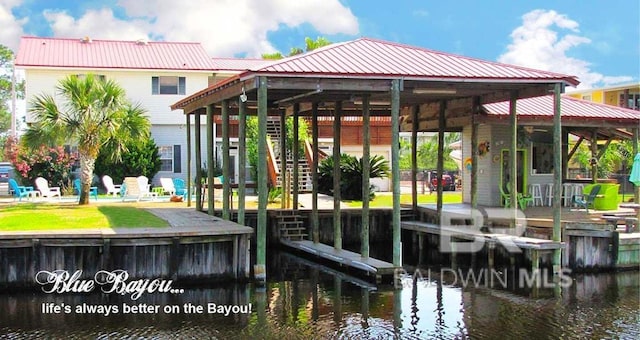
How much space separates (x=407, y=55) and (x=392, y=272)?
5352 mm

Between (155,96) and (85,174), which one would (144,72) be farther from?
(85,174)

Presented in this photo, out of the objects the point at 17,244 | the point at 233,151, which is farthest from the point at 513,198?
the point at 233,151

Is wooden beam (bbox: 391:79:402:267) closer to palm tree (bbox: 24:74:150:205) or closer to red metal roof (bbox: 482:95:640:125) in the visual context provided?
red metal roof (bbox: 482:95:640:125)

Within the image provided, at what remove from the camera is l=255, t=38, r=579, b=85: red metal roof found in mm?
15406

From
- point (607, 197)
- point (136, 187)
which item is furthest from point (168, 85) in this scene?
point (607, 197)

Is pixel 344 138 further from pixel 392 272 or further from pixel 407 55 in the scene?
pixel 392 272

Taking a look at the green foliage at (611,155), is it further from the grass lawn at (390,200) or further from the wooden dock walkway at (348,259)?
the wooden dock walkway at (348,259)

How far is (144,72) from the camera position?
3388 centimetres

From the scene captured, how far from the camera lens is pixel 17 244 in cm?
1474

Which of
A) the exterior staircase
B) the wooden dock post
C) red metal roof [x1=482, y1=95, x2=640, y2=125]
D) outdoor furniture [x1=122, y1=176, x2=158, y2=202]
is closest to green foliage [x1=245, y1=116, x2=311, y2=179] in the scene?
the exterior staircase

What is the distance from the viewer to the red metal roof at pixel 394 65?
15.4 m

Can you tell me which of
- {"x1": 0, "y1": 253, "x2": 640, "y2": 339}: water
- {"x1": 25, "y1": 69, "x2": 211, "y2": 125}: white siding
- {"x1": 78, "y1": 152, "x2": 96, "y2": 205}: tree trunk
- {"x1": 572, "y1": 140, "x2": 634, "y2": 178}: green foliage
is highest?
{"x1": 25, "y1": 69, "x2": 211, "y2": 125}: white siding

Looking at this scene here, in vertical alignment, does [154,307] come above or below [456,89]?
below

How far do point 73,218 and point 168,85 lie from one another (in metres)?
17.0
